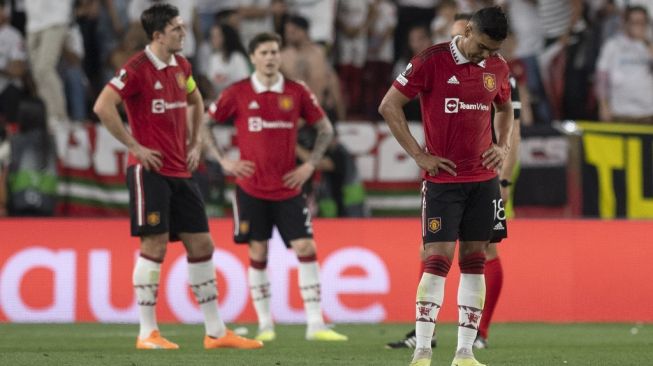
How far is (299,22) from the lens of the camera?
16.5 meters

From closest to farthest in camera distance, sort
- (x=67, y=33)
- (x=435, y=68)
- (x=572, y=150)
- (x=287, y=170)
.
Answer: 1. (x=435, y=68)
2. (x=287, y=170)
3. (x=572, y=150)
4. (x=67, y=33)

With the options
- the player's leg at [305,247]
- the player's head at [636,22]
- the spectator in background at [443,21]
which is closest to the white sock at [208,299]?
the player's leg at [305,247]

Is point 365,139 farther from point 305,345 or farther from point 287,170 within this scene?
point 305,345

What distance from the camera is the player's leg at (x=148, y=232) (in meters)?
10.3

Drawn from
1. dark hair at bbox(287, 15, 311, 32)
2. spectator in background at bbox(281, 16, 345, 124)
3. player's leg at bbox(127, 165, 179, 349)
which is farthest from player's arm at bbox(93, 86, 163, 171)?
dark hair at bbox(287, 15, 311, 32)

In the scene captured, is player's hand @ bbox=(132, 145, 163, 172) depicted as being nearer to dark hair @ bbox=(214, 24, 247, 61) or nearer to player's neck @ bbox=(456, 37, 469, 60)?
player's neck @ bbox=(456, 37, 469, 60)

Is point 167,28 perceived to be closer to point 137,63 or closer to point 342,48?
point 137,63

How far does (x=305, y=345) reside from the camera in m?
11.1

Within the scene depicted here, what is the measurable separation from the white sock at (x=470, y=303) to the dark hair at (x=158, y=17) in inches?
128

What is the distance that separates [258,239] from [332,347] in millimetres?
1546

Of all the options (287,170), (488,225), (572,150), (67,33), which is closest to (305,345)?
(287,170)

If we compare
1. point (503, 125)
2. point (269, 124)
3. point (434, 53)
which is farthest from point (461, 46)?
point (269, 124)

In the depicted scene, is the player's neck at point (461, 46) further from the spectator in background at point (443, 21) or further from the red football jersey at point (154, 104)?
the spectator in background at point (443, 21)

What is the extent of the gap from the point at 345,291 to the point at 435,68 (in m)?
5.97
